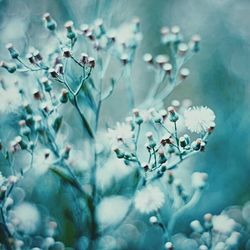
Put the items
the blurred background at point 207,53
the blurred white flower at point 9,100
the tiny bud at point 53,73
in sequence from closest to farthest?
the tiny bud at point 53,73
the blurred white flower at point 9,100
the blurred background at point 207,53

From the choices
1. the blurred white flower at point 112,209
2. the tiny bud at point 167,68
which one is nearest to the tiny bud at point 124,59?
the tiny bud at point 167,68

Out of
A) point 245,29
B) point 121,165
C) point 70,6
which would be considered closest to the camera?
point 121,165

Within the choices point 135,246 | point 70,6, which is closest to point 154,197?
point 135,246

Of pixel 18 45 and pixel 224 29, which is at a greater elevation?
pixel 224 29

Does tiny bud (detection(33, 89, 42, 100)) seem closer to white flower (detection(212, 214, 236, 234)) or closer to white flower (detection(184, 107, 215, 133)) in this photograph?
white flower (detection(184, 107, 215, 133))

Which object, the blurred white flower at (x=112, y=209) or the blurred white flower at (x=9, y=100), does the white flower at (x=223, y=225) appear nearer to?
the blurred white flower at (x=112, y=209)

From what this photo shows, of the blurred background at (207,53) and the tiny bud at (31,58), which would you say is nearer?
the tiny bud at (31,58)

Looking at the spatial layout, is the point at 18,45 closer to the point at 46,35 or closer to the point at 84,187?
the point at 46,35

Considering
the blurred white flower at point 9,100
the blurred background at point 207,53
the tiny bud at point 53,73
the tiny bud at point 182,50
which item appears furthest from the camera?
the blurred background at point 207,53
